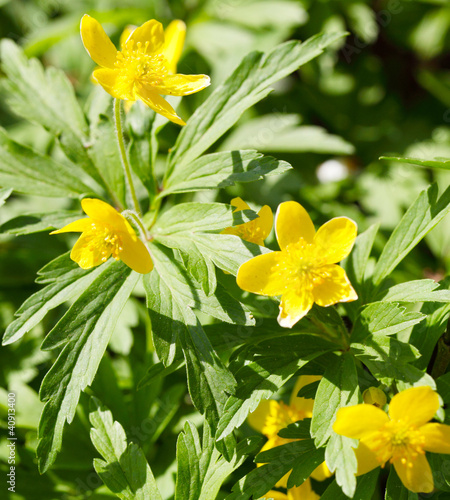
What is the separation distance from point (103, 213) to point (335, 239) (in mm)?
606

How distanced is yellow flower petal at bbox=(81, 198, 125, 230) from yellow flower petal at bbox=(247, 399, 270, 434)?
2.46ft

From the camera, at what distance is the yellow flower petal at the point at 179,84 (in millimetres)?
1455

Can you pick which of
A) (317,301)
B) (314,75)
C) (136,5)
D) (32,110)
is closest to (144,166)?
(32,110)

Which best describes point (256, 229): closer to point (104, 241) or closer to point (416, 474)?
point (104, 241)

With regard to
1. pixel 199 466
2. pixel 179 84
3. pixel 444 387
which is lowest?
pixel 199 466

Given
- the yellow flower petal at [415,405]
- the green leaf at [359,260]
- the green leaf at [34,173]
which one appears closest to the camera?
the yellow flower petal at [415,405]

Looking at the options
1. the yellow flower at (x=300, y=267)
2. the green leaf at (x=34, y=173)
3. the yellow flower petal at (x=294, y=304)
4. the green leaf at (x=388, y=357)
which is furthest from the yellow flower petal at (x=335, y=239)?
the green leaf at (x=34, y=173)

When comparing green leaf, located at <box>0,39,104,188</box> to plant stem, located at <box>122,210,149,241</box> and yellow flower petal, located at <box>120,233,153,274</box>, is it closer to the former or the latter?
plant stem, located at <box>122,210,149,241</box>

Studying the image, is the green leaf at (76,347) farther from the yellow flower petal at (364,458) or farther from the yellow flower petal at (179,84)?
the yellow flower petal at (364,458)

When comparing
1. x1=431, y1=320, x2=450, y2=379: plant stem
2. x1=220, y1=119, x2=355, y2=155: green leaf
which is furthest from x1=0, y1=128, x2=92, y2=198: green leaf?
x1=431, y1=320, x2=450, y2=379: plant stem

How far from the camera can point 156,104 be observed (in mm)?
1415

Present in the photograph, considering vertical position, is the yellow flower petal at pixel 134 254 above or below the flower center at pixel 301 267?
above

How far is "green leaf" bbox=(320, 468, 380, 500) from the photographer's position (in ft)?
4.39

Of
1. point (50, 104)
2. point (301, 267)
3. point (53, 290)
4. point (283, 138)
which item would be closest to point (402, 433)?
point (301, 267)
